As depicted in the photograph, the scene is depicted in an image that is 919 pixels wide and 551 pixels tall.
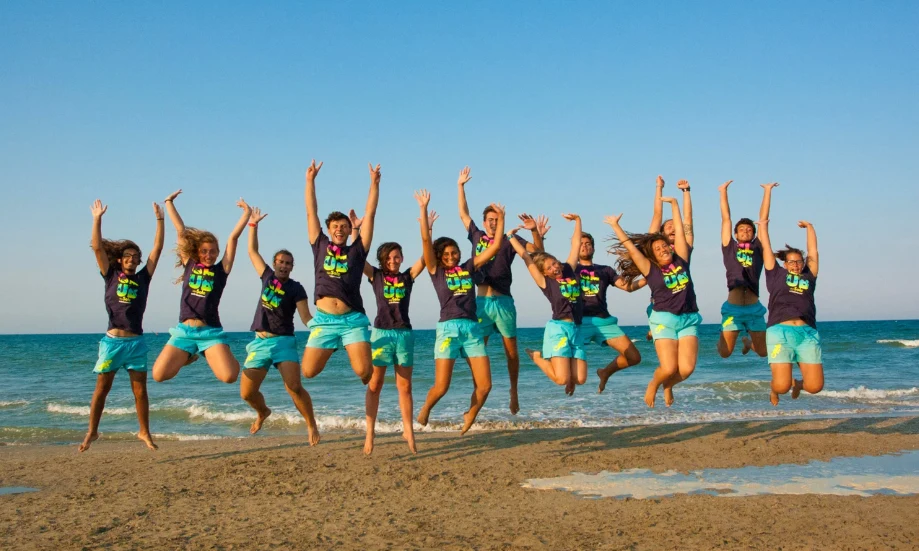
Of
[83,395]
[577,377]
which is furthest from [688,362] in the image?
[83,395]

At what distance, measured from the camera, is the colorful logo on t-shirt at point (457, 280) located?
27.6 ft

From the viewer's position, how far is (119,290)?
850cm

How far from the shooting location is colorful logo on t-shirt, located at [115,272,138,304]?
27.9ft

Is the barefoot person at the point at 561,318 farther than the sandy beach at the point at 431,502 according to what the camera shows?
Yes

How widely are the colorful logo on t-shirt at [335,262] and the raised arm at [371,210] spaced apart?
288 mm

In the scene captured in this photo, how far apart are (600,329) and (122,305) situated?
620 centimetres

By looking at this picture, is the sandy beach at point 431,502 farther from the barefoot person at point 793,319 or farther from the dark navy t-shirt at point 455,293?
the dark navy t-shirt at point 455,293

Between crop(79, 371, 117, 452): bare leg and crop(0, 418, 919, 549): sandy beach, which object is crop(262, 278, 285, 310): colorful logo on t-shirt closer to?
crop(0, 418, 919, 549): sandy beach

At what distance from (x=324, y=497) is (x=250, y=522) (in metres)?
0.94

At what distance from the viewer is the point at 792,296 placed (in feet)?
30.0

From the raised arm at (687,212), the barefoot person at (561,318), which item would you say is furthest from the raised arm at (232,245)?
the raised arm at (687,212)

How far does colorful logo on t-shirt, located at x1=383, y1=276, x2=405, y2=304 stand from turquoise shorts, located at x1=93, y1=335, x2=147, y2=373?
9.82ft

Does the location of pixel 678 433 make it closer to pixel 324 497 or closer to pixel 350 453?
pixel 350 453

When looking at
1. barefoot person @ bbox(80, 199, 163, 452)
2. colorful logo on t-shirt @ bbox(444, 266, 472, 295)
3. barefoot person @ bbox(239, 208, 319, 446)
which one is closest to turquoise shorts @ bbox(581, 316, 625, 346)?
colorful logo on t-shirt @ bbox(444, 266, 472, 295)
